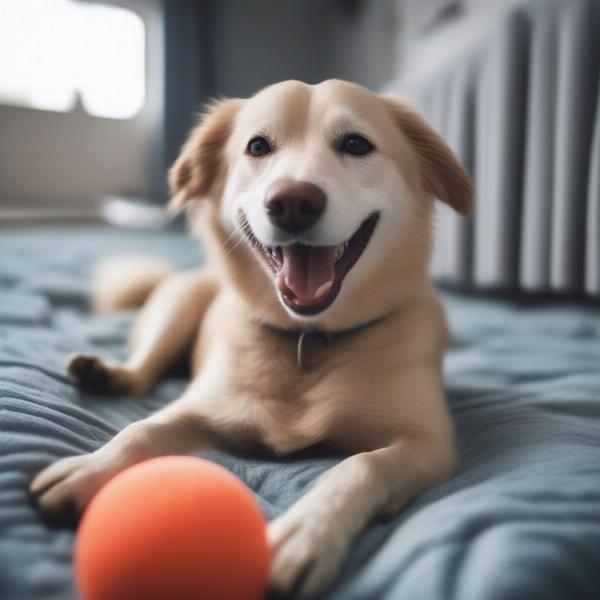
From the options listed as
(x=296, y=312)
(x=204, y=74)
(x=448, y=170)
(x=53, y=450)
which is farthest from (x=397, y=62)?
(x=53, y=450)

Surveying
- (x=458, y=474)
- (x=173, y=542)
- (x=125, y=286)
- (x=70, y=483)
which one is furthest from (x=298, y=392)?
(x=125, y=286)

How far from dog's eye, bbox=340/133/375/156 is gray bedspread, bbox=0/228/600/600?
1.92ft

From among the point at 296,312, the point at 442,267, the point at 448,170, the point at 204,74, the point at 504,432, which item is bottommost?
the point at 442,267

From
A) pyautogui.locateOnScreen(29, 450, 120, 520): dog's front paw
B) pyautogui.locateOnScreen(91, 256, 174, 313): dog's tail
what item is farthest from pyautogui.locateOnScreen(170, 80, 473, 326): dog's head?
pyautogui.locateOnScreen(91, 256, 174, 313): dog's tail

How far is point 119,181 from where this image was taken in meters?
5.86

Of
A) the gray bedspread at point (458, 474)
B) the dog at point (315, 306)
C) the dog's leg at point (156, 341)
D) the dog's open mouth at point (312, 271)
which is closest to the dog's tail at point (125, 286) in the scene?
the gray bedspread at point (458, 474)

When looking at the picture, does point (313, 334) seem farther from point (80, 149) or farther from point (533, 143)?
point (80, 149)

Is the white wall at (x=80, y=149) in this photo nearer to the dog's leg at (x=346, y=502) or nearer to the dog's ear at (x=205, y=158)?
the dog's ear at (x=205, y=158)

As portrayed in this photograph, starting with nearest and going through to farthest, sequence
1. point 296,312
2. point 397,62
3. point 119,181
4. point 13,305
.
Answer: point 296,312, point 13,305, point 397,62, point 119,181

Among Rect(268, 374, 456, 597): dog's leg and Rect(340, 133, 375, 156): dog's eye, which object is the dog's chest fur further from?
Rect(340, 133, 375, 156): dog's eye

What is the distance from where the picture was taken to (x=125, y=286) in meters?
2.25

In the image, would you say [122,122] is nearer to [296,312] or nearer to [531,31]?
[531,31]

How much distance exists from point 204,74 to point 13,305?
4.06 metres

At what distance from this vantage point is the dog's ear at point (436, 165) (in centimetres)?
131
